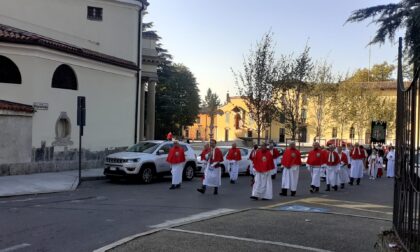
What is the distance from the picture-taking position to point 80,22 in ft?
83.1

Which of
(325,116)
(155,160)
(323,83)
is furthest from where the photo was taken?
(325,116)

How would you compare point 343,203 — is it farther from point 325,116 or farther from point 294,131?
point 325,116

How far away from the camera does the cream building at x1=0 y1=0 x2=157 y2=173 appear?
65.1 ft

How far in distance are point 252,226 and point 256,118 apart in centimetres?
2801

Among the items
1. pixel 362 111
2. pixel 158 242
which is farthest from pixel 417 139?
pixel 362 111

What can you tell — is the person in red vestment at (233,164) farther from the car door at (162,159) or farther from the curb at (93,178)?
the curb at (93,178)

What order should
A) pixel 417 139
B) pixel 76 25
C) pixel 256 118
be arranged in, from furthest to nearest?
1. pixel 256 118
2. pixel 76 25
3. pixel 417 139

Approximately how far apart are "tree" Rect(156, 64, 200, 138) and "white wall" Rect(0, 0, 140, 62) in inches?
968

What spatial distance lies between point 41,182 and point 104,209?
643 cm

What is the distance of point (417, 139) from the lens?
14.5 ft

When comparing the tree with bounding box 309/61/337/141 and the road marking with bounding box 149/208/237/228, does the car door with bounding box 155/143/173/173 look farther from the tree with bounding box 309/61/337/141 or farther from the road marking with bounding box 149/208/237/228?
the tree with bounding box 309/61/337/141

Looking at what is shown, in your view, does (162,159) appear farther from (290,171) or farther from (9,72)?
(9,72)

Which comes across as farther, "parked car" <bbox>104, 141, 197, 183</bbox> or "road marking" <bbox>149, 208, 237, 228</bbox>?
"parked car" <bbox>104, 141, 197, 183</bbox>

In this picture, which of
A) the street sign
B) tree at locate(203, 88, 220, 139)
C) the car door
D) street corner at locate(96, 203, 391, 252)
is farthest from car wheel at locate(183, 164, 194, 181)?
tree at locate(203, 88, 220, 139)
